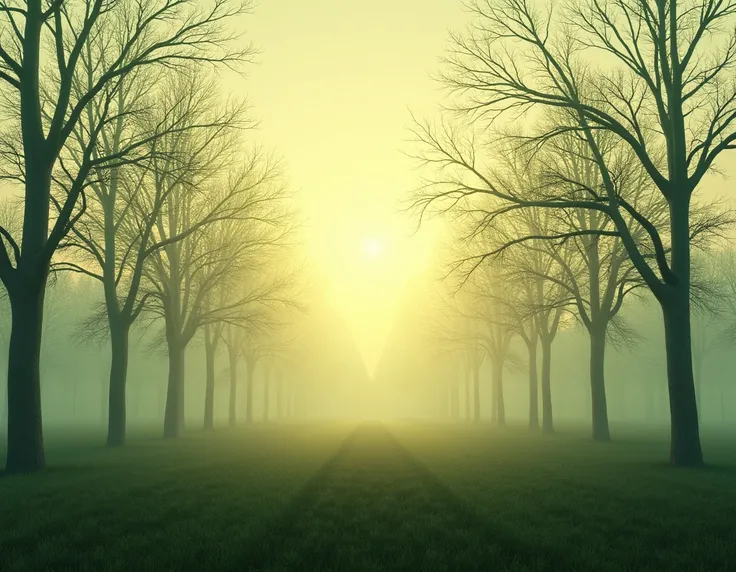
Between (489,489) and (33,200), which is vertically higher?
(33,200)

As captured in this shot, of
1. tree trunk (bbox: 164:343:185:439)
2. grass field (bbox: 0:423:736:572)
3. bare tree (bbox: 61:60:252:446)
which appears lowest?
grass field (bbox: 0:423:736:572)

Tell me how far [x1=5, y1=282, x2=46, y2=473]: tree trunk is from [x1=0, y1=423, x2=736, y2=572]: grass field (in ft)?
2.93

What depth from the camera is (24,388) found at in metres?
13.5

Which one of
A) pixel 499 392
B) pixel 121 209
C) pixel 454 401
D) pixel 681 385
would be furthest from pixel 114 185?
pixel 454 401

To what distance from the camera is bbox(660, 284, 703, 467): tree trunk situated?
15109 millimetres

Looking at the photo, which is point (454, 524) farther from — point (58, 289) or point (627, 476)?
point (58, 289)

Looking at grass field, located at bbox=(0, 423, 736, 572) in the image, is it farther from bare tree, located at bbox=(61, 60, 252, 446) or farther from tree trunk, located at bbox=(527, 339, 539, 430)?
tree trunk, located at bbox=(527, 339, 539, 430)

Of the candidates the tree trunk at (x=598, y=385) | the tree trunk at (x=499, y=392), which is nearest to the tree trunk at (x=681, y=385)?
the tree trunk at (x=598, y=385)

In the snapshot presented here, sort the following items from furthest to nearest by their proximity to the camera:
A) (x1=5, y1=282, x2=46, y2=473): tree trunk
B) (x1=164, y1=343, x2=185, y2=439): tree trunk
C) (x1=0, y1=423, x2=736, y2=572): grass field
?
(x1=164, y1=343, x2=185, y2=439): tree trunk
(x1=5, y1=282, x2=46, y2=473): tree trunk
(x1=0, y1=423, x2=736, y2=572): grass field

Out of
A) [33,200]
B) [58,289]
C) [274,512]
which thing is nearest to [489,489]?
[274,512]

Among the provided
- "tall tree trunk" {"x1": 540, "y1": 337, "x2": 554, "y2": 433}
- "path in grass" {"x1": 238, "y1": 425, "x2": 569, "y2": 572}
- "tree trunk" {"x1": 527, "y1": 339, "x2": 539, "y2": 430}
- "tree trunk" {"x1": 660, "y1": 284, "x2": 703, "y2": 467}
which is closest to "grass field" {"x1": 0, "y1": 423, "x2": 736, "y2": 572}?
"path in grass" {"x1": 238, "y1": 425, "x2": 569, "y2": 572}

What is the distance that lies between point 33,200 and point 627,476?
550 inches

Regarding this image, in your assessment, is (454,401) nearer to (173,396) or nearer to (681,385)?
(173,396)

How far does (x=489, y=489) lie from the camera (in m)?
11.1
